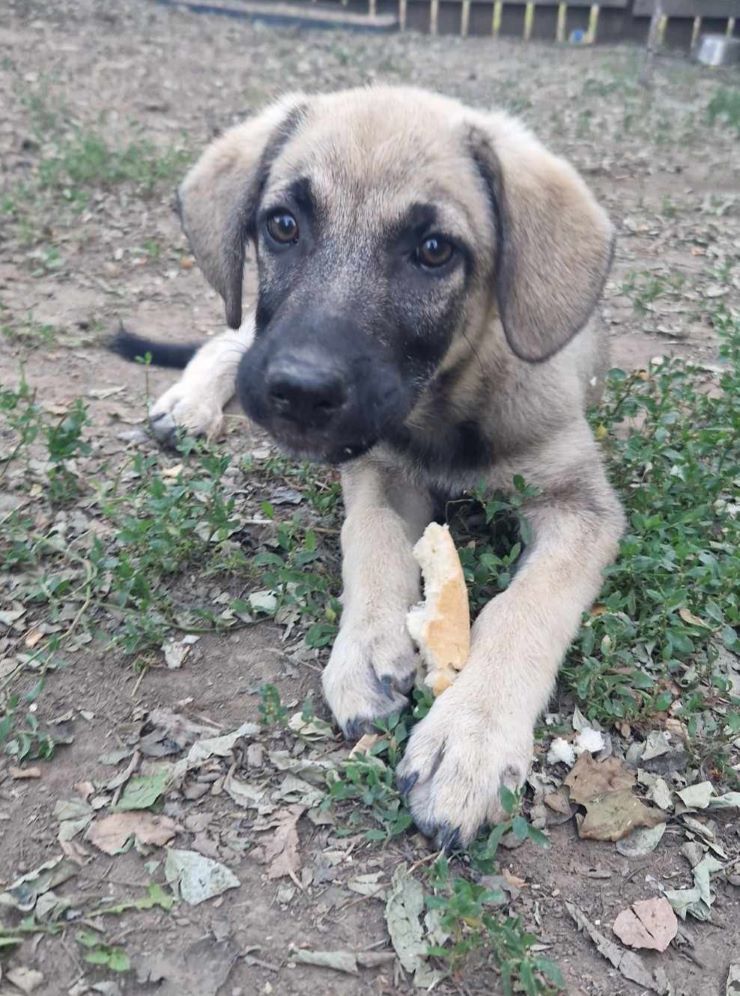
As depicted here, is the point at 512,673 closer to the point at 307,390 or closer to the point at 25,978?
the point at 307,390

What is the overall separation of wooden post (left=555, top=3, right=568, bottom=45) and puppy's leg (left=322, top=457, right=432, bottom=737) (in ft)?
40.2

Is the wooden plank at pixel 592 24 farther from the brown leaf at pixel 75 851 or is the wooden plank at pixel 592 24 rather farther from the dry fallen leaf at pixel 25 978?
the dry fallen leaf at pixel 25 978

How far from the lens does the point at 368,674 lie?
255cm

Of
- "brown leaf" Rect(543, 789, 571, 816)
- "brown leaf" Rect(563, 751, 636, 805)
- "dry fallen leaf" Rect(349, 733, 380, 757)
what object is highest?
"dry fallen leaf" Rect(349, 733, 380, 757)

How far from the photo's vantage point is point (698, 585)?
9.69 ft

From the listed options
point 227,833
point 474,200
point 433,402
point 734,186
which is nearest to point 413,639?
point 227,833

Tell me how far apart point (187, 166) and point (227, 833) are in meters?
5.85

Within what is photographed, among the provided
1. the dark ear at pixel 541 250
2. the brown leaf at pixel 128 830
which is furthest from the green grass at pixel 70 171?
the brown leaf at pixel 128 830

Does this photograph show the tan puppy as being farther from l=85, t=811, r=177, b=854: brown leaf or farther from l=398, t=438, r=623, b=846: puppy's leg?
l=85, t=811, r=177, b=854: brown leaf

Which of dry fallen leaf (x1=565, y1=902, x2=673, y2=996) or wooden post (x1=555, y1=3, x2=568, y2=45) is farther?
wooden post (x1=555, y1=3, x2=568, y2=45)

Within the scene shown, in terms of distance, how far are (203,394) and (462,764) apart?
7.79ft

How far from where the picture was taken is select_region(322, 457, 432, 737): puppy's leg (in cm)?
252

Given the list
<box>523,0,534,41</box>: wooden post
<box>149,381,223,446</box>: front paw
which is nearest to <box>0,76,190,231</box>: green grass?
<box>149,381,223,446</box>: front paw

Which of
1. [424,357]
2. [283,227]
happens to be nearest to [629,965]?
[424,357]
